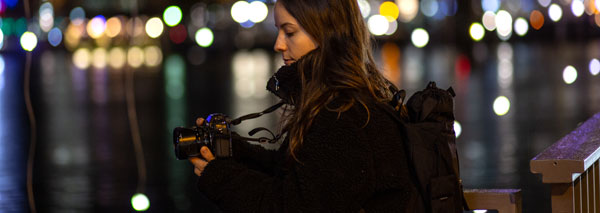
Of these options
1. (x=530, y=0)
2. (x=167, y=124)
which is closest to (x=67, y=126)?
(x=167, y=124)

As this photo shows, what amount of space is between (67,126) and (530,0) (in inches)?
1114

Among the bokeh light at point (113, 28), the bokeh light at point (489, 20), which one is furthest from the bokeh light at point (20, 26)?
the bokeh light at point (489, 20)

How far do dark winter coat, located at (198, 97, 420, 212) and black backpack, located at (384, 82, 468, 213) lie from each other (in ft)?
0.10

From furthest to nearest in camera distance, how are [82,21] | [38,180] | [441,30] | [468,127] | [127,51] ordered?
1. [82,21]
2. [441,30]
3. [127,51]
4. [468,127]
5. [38,180]

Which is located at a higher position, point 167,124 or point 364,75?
point 364,75

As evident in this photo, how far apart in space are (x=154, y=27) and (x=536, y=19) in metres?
13.3

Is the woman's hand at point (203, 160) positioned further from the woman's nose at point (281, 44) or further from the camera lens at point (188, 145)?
the woman's nose at point (281, 44)

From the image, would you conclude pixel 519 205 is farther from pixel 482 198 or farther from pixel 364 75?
pixel 364 75

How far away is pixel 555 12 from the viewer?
125 ft

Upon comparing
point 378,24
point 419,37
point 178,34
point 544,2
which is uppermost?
point 544,2

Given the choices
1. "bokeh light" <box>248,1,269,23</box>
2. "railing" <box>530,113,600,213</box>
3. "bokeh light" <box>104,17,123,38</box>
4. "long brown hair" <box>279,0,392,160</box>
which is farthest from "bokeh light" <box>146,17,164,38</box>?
"long brown hair" <box>279,0,392,160</box>

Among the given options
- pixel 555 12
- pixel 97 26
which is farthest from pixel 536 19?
pixel 97 26

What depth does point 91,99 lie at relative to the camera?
16016 mm

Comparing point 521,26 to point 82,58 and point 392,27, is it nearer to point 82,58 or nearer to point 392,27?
point 392,27
